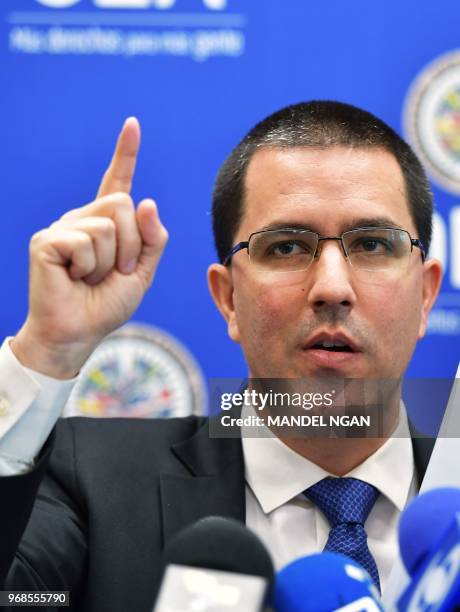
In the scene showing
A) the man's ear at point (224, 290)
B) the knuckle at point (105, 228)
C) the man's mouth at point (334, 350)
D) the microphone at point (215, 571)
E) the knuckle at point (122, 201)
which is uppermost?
the knuckle at point (122, 201)

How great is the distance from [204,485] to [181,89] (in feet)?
3.47

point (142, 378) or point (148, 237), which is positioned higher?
point (148, 237)

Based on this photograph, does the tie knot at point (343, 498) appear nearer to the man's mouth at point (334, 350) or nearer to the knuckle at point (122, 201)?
the man's mouth at point (334, 350)

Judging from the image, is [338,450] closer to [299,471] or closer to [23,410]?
[299,471]

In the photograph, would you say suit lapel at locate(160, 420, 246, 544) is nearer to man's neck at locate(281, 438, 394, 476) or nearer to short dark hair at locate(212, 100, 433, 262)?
man's neck at locate(281, 438, 394, 476)

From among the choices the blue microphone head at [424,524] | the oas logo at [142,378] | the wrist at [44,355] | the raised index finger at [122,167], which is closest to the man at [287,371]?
the raised index finger at [122,167]

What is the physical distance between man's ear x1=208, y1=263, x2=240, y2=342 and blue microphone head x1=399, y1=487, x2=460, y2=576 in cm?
87

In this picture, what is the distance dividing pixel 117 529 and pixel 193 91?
1130mm

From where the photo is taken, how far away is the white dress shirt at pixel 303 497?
1.45 m

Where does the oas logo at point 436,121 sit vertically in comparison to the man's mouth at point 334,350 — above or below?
above

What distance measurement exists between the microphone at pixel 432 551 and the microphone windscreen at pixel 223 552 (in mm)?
120

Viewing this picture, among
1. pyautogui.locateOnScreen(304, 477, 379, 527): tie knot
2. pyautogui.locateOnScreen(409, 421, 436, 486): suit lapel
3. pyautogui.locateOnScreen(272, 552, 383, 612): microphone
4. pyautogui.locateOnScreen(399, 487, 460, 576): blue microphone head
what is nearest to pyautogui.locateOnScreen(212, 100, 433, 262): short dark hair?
pyautogui.locateOnScreen(409, 421, 436, 486): suit lapel

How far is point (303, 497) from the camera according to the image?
4.92ft

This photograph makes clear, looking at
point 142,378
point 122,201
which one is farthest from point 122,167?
point 142,378
